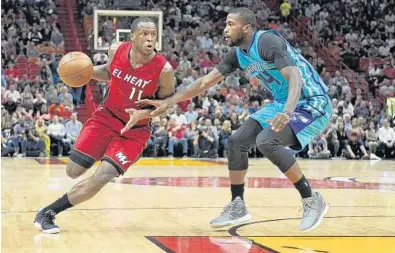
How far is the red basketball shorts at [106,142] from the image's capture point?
6496 millimetres

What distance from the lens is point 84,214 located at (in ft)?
23.9

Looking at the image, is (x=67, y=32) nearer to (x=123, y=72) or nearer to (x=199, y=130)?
(x=199, y=130)

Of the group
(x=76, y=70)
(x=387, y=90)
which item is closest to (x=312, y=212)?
(x=76, y=70)

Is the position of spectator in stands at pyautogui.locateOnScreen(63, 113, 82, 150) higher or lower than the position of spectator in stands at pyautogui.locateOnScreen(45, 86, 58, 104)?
lower

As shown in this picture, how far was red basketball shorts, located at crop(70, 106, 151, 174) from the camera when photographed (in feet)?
21.3

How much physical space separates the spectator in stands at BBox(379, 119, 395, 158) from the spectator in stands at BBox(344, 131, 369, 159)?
0.54 m

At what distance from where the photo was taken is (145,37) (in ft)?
21.1

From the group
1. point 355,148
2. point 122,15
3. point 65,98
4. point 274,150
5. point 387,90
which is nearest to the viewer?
point 274,150

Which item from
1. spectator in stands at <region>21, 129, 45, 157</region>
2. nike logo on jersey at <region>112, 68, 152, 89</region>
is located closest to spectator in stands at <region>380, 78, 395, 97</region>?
spectator in stands at <region>21, 129, 45, 157</region>

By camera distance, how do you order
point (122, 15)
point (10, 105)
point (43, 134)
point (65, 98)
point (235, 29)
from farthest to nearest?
point (122, 15)
point (65, 98)
point (10, 105)
point (43, 134)
point (235, 29)

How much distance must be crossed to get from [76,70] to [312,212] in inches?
89.0

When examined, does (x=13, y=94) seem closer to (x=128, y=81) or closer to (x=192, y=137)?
(x=192, y=137)

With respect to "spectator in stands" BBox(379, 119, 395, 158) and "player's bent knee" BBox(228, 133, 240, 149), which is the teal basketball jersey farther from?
"spectator in stands" BBox(379, 119, 395, 158)

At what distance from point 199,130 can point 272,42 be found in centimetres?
1207
